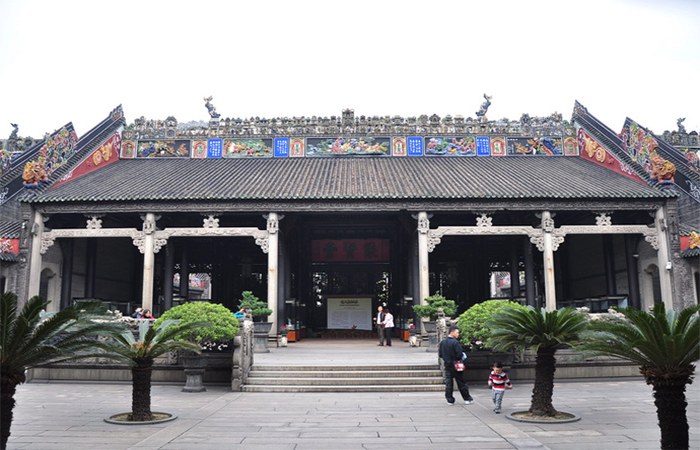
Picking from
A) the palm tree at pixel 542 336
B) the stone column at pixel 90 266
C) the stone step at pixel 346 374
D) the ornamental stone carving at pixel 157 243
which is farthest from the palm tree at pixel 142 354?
the stone column at pixel 90 266

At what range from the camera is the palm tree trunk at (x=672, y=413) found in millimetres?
5703

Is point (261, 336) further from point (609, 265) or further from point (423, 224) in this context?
point (609, 265)

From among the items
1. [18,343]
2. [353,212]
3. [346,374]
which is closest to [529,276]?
[353,212]

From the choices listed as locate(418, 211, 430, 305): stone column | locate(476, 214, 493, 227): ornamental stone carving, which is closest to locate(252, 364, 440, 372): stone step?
locate(418, 211, 430, 305): stone column

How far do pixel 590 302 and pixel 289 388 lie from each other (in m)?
13.7

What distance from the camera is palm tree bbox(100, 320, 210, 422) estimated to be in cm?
843

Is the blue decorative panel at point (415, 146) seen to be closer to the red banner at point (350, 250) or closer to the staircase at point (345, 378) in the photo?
the red banner at point (350, 250)

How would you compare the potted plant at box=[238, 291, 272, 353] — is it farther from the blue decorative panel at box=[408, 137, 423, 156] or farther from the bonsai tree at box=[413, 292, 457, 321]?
the blue decorative panel at box=[408, 137, 423, 156]

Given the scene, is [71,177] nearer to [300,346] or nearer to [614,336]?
[300,346]

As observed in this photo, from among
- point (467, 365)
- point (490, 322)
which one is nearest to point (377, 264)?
point (467, 365)

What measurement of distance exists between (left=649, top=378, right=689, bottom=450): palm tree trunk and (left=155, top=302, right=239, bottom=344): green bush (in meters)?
8.09

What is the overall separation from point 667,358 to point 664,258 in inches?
541

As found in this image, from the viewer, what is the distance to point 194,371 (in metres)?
11.7

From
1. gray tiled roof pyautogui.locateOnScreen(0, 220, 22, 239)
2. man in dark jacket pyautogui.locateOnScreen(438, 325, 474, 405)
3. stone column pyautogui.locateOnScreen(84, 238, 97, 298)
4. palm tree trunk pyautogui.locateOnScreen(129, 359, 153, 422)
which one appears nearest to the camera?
palm tree trunk pyautogui.locateOnScreen(129, 359, 153, 422)
